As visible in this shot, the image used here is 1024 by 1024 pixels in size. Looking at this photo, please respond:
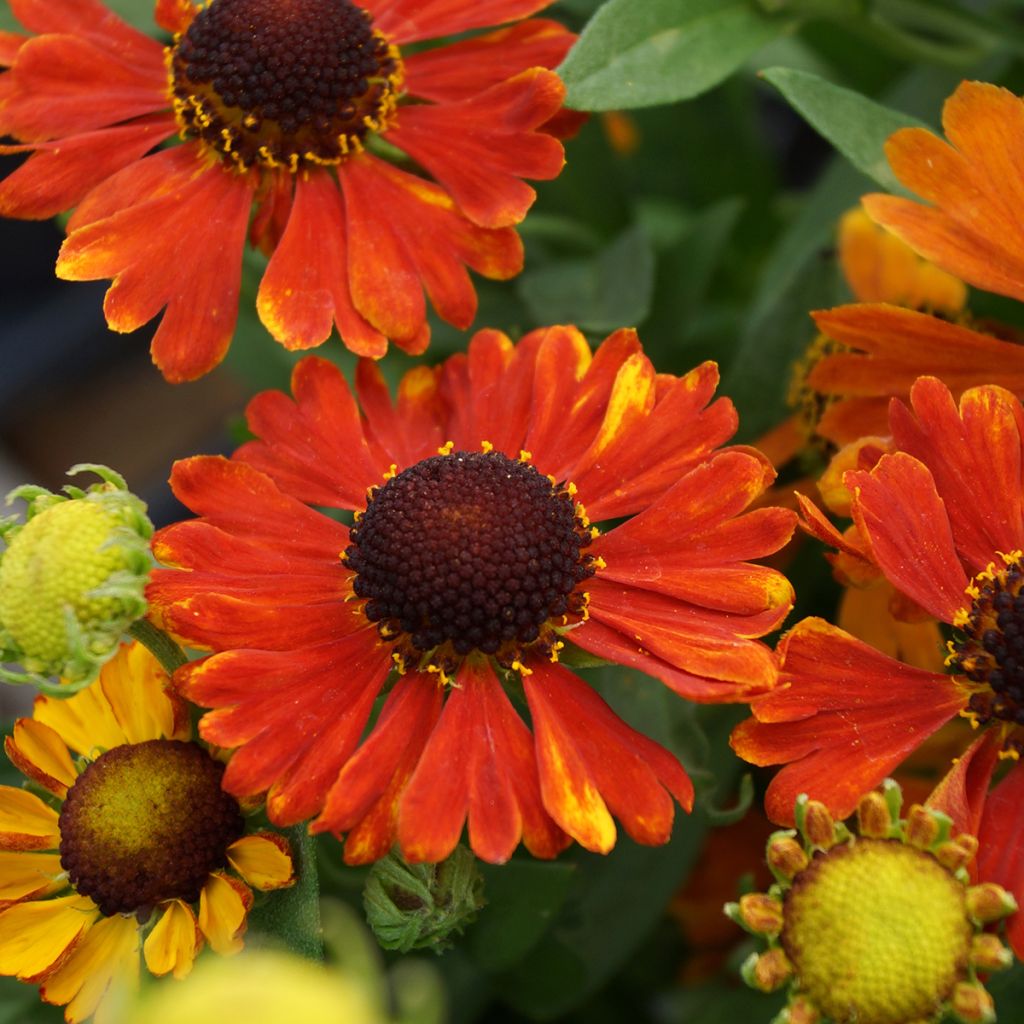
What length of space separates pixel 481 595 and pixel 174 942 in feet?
0.73

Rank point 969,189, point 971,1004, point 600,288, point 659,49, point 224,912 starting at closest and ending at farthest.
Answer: point 971,1004 → point 224,912 → point 969,189 → point 659,49 → point 600,288

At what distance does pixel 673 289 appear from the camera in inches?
47.3

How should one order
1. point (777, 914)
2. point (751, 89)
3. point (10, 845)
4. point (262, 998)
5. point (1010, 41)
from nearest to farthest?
point (262, 998) < point (777, 914) < point (10, 845) < point (1010, 41) < point (751, 89)

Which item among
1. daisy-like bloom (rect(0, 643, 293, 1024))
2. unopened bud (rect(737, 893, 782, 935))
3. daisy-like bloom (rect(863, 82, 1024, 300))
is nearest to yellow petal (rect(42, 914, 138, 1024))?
daisy-like bloom (rect(0, 643, 293, 1024))

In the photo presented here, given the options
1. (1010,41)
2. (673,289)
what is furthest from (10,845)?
(1010,41)

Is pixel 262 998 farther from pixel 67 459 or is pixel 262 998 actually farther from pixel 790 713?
pixel 67 459

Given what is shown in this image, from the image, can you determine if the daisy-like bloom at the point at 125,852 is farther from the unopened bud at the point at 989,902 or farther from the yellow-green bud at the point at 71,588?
the unopened bud at the point at 989,902

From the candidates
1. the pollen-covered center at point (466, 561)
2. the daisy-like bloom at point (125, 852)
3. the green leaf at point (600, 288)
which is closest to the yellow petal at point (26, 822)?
the daisy-like bloom at point (125, 852)

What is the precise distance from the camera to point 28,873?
0.75 metres

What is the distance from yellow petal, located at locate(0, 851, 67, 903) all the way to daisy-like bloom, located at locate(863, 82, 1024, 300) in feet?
1.86

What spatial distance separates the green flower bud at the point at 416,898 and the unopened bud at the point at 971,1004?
0.75 feet

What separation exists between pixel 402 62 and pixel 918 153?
34 centimetres

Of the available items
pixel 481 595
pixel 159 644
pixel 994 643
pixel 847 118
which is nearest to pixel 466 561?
pixel 481 595

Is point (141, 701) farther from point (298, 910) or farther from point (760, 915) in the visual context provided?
point (760, 915)
